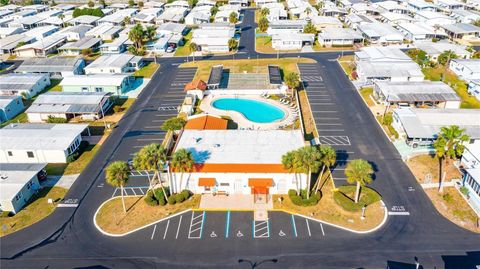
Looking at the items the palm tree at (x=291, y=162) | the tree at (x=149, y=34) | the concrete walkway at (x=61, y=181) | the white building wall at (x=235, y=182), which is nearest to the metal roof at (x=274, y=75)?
the white building wall at (x=235, y=182)

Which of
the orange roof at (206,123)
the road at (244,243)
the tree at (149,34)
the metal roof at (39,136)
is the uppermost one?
the tree at (149,34)

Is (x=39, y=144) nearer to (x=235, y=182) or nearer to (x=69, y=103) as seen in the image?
(x=69, y=103)

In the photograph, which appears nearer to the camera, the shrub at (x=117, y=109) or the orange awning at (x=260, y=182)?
the orange awning at (x=260, y=182)

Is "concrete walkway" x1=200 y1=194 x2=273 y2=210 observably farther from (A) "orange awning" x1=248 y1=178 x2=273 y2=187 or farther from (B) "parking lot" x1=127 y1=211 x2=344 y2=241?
(A) "orange awning" x1=248 y1=178 x2=273 y2=187

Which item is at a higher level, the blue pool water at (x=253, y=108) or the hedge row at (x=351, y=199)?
the blue pool water at (x=253, y=108)

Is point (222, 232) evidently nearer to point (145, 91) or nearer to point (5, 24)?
point (145, 91)

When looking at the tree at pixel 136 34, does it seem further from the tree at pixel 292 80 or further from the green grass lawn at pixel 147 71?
the tree at pixel 292 80

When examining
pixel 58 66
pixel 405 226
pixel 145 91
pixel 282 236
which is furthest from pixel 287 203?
pixel 58 66

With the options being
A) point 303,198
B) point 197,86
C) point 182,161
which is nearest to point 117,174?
point 182,161
